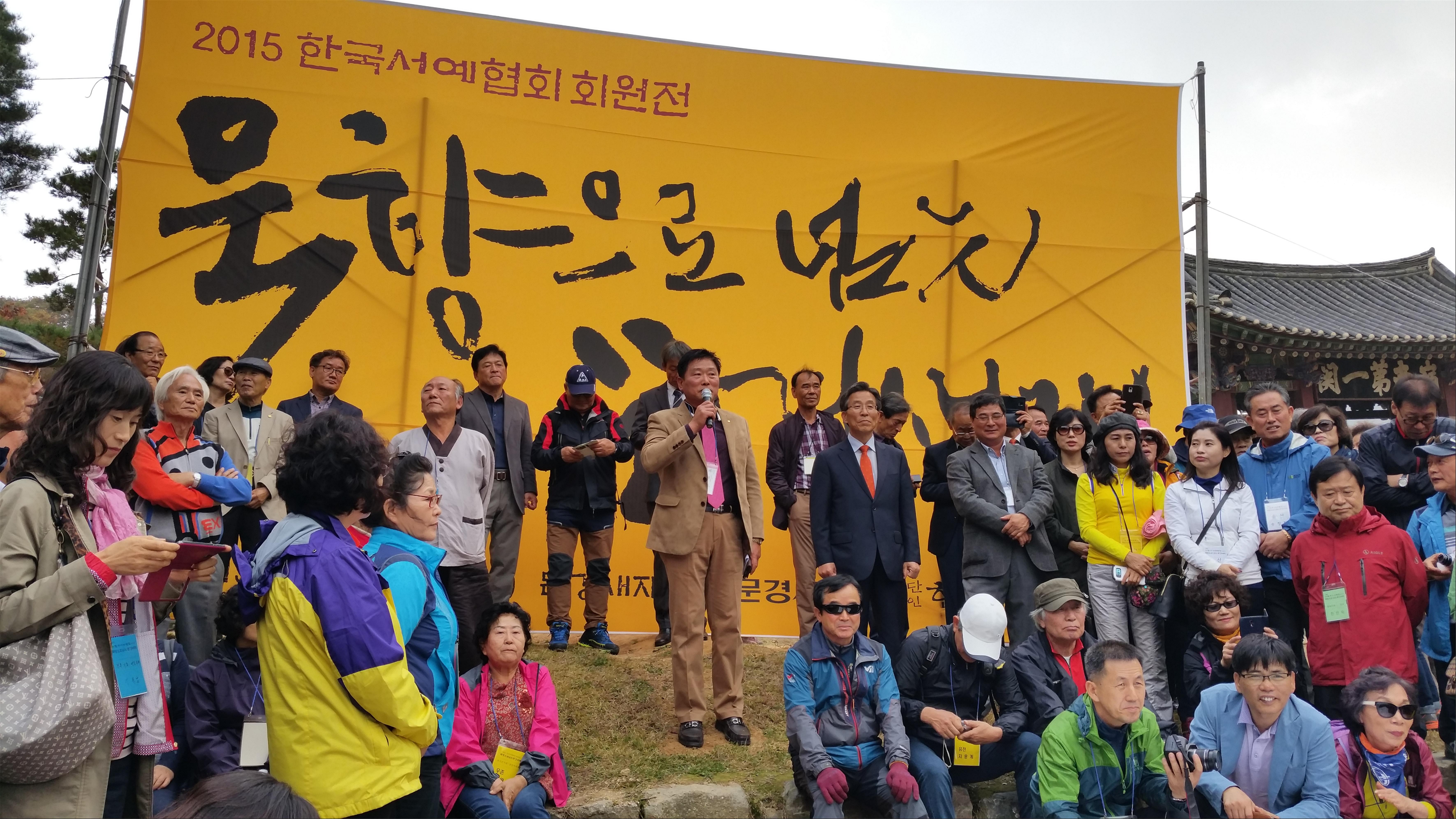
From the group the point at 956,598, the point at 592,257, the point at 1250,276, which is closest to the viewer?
the point at 956,598

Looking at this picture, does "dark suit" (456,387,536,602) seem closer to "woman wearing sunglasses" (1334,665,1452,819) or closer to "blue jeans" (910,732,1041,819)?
"blue jeans" (910,732,1041,819)

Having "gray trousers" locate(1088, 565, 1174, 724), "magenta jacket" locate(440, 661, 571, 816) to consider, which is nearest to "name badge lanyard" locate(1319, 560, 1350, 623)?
"gray trousers" locate(1088, 565, 1174, 724)

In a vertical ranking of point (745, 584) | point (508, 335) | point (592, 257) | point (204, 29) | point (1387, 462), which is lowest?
point (745, 584)

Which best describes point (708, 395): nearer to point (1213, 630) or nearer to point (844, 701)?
point (844, 701)

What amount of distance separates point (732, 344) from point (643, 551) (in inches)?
63.4

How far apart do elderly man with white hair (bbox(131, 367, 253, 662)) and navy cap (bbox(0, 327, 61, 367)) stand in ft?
3.77

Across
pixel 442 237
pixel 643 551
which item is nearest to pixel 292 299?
pixel 442 237

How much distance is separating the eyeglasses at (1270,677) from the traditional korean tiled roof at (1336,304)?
7.39 m

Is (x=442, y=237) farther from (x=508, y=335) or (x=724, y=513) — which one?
(x=724, y=513)

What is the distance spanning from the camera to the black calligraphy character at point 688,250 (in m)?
6.63

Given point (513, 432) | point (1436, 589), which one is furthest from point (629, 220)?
point (1436, 589)

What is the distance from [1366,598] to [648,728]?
3.26 metres

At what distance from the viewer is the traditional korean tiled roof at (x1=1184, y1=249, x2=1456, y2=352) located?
10625 millimetres

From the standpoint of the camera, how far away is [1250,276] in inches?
518
